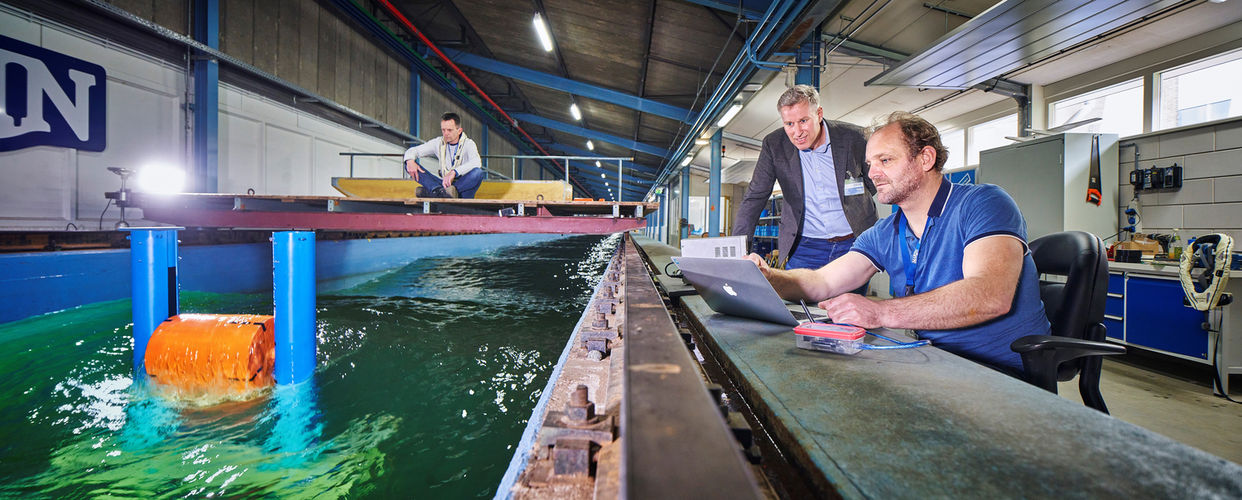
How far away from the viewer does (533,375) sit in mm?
2758

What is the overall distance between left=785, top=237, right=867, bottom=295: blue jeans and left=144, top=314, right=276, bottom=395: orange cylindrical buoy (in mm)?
2980

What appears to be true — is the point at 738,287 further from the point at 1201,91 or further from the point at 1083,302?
the point at 1201,91

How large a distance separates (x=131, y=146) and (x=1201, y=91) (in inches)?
489

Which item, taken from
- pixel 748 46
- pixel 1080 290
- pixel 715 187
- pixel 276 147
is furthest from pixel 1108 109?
pixel 276 147

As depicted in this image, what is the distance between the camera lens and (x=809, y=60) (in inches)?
219

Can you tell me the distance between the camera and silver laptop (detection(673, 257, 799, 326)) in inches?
53.9

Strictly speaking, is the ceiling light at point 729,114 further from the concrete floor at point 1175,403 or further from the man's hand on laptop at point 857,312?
the man's hand on laptop at point 857,312

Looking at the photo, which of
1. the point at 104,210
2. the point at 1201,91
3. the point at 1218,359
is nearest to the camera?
the point at 1218,359

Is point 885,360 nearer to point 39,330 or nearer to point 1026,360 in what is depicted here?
point 1026,360

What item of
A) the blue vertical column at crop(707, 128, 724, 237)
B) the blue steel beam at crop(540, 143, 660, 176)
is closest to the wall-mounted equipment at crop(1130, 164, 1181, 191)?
the blue vertical column at crop(707, 128, 724, 237)

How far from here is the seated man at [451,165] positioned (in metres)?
5.17

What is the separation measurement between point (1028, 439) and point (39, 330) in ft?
18.4

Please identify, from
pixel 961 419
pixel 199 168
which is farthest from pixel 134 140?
pixel 961 419

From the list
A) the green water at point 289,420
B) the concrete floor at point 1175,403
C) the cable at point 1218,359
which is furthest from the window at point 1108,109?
the green water at point 289,420
